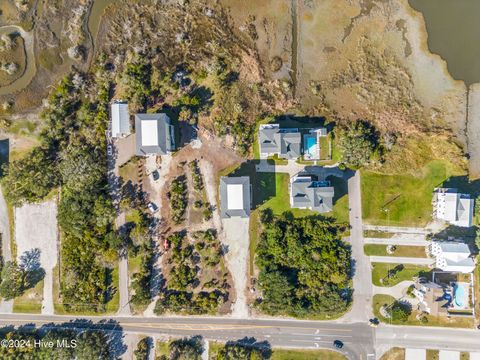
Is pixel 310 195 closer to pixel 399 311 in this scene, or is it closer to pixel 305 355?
pixel 399 311

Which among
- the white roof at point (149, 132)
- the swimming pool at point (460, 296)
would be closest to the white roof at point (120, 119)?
the white roof at point (149, 132)

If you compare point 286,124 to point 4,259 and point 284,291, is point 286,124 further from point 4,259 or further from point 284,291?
point 4,259

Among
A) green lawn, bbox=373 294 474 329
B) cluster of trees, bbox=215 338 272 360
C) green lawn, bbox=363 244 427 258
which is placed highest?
green lawn, bbox=363 244 427 258

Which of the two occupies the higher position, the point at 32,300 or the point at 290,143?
the point at 290,143

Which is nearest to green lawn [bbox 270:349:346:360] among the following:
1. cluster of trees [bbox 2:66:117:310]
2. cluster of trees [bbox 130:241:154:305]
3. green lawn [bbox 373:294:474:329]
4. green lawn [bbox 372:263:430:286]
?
green lawn [bbox 373:294:474:329]

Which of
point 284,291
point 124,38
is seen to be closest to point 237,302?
point 284,291

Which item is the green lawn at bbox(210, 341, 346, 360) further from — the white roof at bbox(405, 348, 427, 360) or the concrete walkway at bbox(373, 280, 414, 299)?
the concrete walkway at bbox(373, 280, 414, 299)

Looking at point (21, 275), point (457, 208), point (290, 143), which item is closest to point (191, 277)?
point (290, 143)
